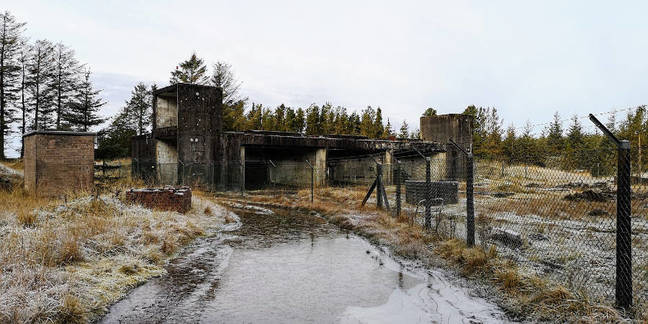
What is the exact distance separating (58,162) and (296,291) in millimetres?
11911

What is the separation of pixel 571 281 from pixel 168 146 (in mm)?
30811

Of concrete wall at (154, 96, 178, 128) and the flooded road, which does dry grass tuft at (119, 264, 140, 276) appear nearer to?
the flooded road

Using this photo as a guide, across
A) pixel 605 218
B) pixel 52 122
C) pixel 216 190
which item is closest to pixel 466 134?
pixel 216 190

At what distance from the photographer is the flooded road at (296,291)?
207 inches

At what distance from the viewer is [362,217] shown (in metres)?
13.9

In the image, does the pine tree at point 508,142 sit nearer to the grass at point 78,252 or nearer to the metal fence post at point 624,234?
the grass at point 78,252

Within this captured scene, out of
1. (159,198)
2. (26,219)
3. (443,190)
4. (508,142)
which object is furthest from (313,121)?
(26,219)

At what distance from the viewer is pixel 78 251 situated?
23.4 feet

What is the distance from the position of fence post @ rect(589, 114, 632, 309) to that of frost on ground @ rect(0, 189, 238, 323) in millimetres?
6108

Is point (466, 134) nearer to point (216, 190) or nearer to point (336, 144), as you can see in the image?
point (336, 144)

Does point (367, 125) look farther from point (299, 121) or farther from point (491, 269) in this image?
point (491, 269)

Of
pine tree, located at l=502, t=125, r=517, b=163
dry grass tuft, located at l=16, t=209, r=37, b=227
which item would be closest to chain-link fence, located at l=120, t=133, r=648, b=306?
dry grass tuft, located at l=16, t=209, r=37, b=227

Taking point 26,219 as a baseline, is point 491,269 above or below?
below

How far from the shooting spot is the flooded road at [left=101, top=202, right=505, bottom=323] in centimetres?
526
